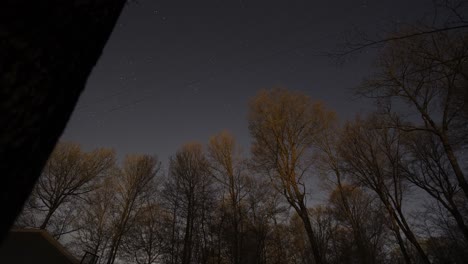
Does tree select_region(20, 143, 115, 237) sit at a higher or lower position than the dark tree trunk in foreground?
higher

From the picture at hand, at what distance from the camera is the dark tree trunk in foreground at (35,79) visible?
462mm

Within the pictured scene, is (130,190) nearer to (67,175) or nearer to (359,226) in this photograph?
(67,175)

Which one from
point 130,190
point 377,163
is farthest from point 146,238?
point 377,163

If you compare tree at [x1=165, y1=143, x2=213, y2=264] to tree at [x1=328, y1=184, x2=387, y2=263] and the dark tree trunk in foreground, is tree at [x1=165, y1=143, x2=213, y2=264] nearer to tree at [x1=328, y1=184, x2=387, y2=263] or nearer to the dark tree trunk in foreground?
tree at [x1=328, y1=184, x2=387, y2=263]

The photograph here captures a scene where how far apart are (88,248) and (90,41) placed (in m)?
21.7

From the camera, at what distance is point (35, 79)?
0.54 meters

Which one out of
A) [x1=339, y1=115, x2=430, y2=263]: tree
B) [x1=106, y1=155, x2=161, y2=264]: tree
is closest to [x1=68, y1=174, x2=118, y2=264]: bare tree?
[x1=106, y1=155, x2=161, y2=264]: tree

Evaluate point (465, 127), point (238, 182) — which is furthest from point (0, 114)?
point (238, 182)

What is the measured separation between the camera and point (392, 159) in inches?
383

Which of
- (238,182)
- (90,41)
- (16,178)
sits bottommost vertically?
(16,178)

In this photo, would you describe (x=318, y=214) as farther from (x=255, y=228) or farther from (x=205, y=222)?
(x=205, y=222)

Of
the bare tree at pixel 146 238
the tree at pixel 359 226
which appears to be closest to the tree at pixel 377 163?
the tree at pixel 359 226

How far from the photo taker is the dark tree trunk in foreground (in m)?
Answer: 0.46

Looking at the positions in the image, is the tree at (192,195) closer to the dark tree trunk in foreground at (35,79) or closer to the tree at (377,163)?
the tree at (377,163)
